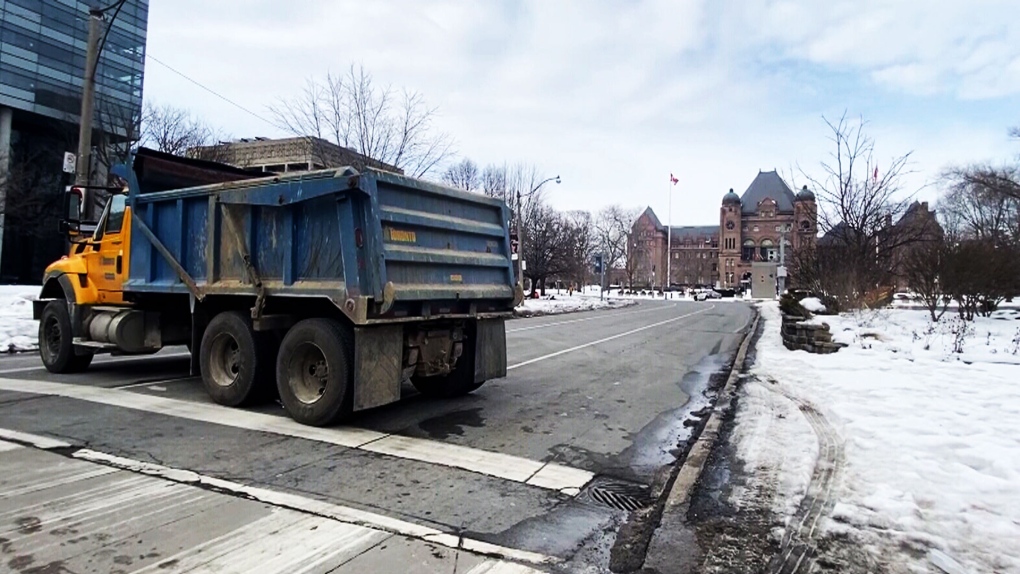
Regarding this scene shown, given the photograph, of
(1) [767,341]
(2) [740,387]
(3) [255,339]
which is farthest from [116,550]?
(1) [767,341]

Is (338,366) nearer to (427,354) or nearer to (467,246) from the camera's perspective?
(427,354)

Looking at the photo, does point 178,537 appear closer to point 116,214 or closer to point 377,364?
point 377,364

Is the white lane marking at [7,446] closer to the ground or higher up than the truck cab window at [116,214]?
closer to the ground

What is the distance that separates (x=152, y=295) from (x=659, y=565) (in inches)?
300

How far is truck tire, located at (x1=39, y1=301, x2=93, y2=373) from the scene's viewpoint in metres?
9.08

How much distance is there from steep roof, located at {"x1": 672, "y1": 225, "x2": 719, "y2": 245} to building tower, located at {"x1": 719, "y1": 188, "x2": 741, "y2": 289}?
16720 millimetres

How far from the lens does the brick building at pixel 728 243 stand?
112 m

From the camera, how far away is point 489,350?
790cm

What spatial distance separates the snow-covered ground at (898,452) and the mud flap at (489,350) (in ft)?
9.94

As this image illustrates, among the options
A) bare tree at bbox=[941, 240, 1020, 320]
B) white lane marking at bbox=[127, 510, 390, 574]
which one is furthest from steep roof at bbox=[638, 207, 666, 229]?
white lane marking at bbox=[127, 510, 390, 574]

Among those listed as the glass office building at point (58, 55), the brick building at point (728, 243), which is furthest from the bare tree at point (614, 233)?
the glass office building at point (58, 55)

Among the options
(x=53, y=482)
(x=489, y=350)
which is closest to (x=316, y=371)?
(x=489, y=350)

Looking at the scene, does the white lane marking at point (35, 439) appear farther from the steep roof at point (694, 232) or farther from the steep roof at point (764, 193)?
the steep roof at point (694, 232)

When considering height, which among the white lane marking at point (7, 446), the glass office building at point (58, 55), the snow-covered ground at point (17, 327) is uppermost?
the glass office building at point (58, 55)
